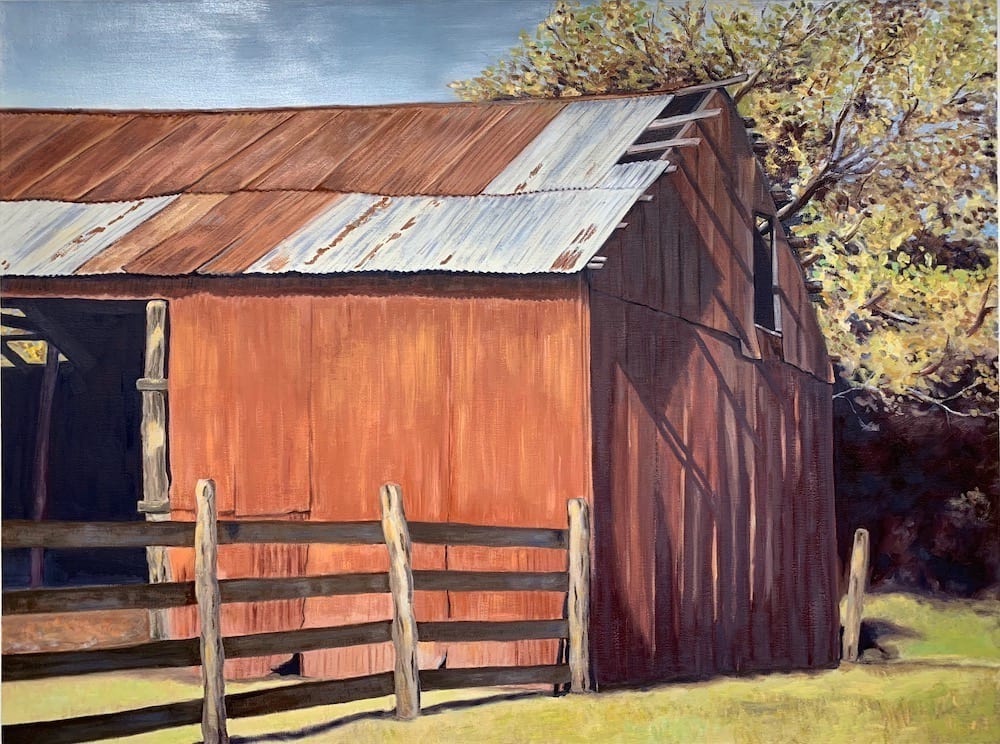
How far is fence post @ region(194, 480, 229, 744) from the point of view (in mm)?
Answer: 6125

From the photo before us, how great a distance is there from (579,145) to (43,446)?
153 inches

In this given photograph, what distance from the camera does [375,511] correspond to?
816 cm

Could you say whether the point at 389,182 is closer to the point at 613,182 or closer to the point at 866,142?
the point at 613,182

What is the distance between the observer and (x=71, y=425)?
848 centimetres

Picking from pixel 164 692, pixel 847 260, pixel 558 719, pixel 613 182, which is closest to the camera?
pixel 558 719

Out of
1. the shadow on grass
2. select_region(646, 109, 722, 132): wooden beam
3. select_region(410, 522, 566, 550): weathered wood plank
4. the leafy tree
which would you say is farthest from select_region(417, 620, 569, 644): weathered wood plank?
select_region(646, 109, 722, 132): wooden beam

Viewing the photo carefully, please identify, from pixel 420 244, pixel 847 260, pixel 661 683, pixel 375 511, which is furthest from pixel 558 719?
pixel 847 260

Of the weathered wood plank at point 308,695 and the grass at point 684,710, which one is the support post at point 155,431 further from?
the weathered wood plank at point 308,695

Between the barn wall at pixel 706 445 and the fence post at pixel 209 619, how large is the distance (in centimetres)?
251

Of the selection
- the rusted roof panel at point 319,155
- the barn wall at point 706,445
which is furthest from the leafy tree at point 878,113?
the rusted roof panel at point 319,155

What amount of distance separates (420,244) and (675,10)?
81.5 inches

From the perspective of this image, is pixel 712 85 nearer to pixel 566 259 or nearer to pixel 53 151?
pixel 566 259

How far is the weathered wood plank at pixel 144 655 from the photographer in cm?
586

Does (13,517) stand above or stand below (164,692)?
above
